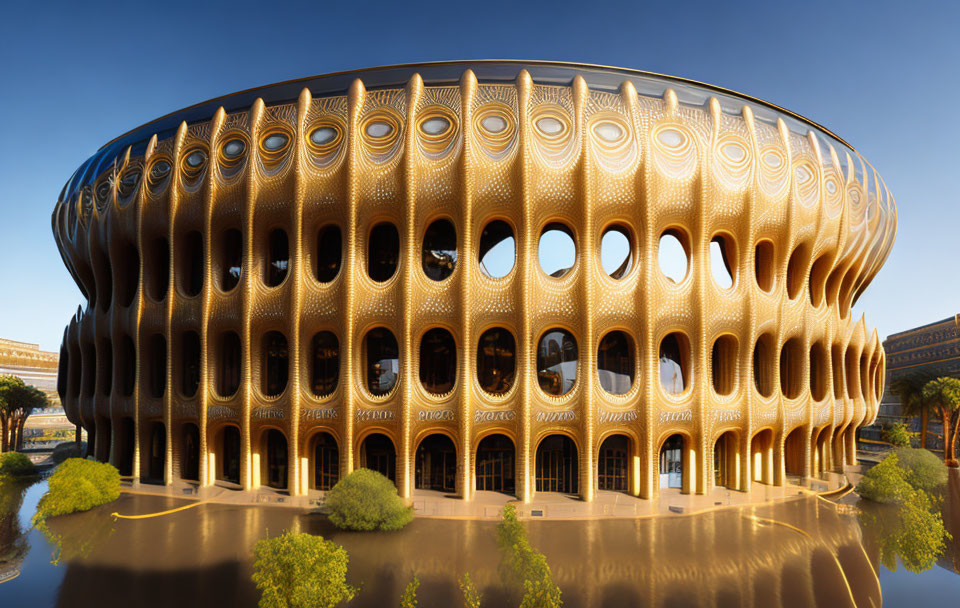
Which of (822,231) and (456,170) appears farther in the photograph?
(822,231)

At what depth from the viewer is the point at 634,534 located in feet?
67.6

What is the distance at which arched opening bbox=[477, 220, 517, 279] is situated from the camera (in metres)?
27.0

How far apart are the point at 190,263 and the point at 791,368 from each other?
38766mm

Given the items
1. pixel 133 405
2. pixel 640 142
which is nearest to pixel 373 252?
pixel 640 142

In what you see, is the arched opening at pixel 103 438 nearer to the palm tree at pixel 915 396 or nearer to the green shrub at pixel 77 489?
the green shrub at pixel 77 489

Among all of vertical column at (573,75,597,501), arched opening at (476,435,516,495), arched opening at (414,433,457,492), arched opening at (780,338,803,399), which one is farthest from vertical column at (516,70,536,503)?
arched opening at (780,338,803,399)

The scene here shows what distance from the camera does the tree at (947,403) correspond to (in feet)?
131

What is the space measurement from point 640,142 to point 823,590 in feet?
67.8

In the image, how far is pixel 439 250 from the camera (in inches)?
1115

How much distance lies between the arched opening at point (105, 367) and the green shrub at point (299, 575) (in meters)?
28.8

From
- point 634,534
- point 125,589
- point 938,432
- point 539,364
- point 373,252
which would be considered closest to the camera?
point 125,589

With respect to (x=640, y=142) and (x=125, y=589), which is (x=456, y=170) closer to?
(x=640, y=142)

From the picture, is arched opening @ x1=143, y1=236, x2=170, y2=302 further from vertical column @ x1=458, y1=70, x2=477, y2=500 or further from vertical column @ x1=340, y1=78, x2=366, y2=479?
vertical column @ x1=458, y1=70, x2=477, y2=500

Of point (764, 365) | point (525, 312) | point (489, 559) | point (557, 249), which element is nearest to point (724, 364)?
point (764, 365)
